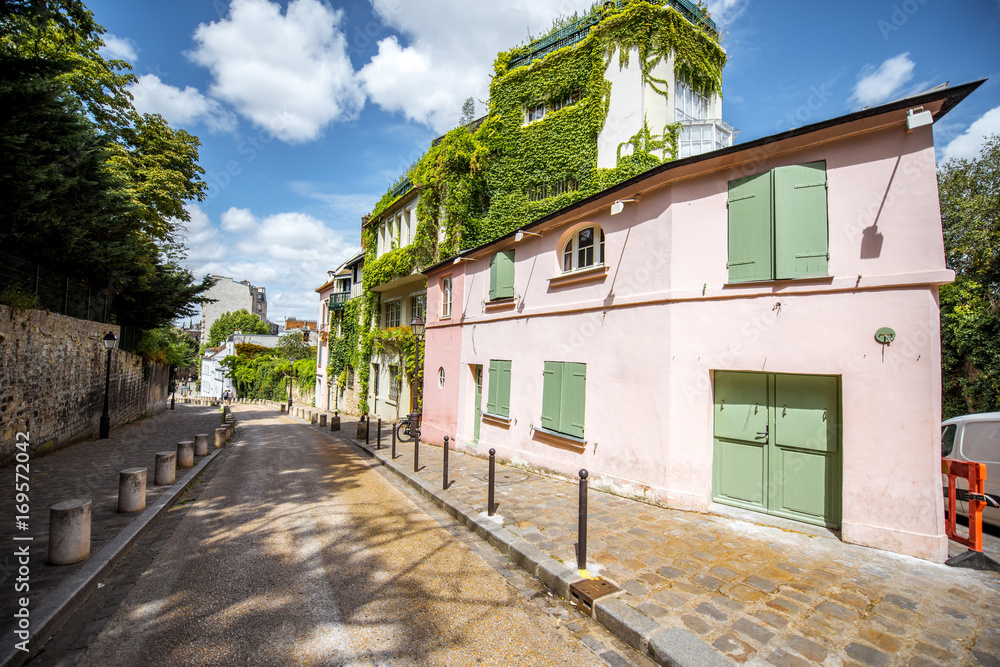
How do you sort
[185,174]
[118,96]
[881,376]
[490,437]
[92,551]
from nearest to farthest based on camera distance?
1. [92,551]
2. [881,376]
3. [490,437]
4. [118,96]
5. [185,174]

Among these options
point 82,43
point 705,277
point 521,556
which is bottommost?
point 521,556

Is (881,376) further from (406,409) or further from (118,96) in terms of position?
(118,96)

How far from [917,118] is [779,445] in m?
4.27

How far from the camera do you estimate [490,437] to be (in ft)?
35.4

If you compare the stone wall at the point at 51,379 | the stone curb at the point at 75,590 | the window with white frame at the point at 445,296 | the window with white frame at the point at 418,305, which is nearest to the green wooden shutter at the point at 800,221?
the stone curb at the point at 75,590

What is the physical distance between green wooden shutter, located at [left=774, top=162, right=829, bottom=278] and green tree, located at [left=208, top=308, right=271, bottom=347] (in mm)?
73789

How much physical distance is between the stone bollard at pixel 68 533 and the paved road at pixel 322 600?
0.71m

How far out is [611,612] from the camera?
3.67 metres

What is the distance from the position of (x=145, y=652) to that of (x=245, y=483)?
20.3 ft

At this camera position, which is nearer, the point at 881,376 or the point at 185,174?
the point at 881,376

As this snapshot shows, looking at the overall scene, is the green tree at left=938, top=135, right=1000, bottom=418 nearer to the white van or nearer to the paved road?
the white van

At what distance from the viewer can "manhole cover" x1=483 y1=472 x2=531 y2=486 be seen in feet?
27.2

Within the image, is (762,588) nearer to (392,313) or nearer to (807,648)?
(807,648)

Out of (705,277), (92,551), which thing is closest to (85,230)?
(92,551)
